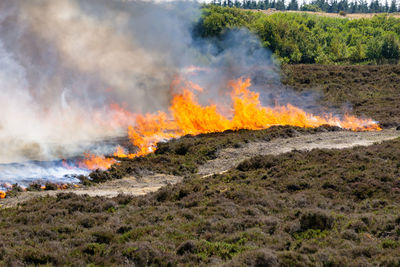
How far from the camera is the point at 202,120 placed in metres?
37.4

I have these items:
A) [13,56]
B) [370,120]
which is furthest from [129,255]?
[370,120]

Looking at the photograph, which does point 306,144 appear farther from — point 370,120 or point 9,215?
point 9,215

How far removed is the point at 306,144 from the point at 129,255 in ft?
76.5

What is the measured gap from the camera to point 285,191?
20344 mm

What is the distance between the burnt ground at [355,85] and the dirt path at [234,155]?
42.4 feet

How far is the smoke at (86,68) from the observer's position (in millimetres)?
29578

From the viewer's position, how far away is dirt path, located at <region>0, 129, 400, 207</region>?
21500mm

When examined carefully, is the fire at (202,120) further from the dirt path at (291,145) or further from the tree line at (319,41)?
the tree line at (319,41)

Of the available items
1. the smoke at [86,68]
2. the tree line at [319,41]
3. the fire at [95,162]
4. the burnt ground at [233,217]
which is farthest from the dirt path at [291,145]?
the tree line at [319,41]

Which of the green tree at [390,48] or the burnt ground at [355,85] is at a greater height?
the green tree at [390,48]

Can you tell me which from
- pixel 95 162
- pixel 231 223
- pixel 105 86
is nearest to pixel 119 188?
pixel 95 162

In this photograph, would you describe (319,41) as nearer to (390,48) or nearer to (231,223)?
(390,48)

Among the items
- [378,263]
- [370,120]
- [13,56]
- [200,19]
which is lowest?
[370,120]

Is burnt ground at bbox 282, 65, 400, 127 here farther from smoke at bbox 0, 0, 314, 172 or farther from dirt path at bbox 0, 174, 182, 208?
dirt path at bbox 0, 174, 182, 208
